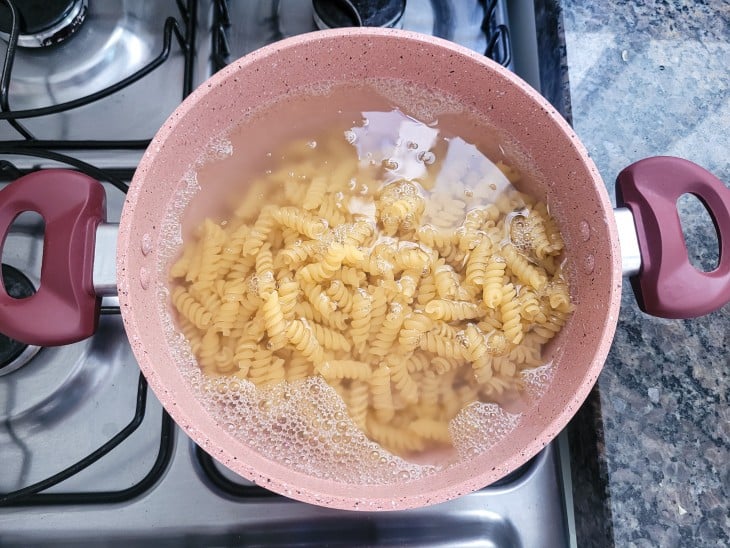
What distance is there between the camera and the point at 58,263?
0.57 metres

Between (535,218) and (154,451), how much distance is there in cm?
53

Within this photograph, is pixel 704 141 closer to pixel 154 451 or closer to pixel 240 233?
pixel 240 233

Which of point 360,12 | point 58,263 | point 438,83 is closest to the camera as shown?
point 58,263

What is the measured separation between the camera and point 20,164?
0.79 metres

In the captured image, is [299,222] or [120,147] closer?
[299,222]

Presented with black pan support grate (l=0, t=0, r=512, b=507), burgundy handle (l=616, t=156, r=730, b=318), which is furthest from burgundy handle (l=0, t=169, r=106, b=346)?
burgundy handle (l=616, t=156, r=730, b=318)

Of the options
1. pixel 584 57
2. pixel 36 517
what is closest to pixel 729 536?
pixel 584 57

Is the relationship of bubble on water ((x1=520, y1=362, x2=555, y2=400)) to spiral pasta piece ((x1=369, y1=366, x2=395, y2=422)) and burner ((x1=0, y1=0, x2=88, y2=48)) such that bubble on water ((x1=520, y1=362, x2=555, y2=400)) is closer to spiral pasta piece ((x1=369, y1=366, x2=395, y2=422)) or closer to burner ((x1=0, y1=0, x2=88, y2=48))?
spiral pasta piece ((x1=369, y1=366, x2=395, y2=422))

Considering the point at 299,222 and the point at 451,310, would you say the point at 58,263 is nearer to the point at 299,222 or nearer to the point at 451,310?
the point at 299,222

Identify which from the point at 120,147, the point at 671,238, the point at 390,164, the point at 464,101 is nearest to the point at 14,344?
the point at 120,147

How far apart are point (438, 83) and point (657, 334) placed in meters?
0.38

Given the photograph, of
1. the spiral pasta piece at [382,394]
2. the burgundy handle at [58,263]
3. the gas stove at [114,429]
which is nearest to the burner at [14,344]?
the gas stove at [114,429]

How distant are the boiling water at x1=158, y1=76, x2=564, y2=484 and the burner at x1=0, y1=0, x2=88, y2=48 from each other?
0.30 m

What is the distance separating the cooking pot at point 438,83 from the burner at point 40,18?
30cm
